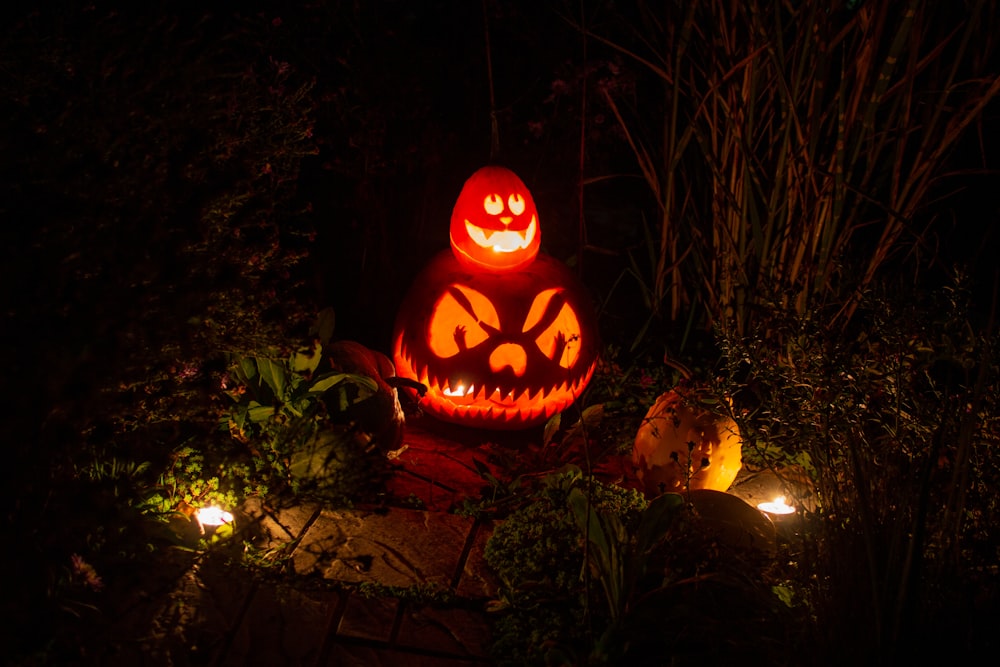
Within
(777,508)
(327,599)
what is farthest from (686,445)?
(327,599)

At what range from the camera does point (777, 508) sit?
298cm

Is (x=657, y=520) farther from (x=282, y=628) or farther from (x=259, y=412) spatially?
(x=259, y=412)

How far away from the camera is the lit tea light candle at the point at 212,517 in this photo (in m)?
2.72

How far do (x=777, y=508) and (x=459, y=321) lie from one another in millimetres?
1491

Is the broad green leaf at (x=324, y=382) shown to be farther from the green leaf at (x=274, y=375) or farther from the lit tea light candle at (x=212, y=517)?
the lit tea light candle at (x=212, y=517)

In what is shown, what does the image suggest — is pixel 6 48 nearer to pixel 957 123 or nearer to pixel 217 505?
pixel 217 505

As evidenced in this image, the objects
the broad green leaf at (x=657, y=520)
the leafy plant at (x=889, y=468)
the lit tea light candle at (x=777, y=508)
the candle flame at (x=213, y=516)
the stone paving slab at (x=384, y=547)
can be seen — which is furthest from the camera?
the lit tea light candle at (x=777, y=508)

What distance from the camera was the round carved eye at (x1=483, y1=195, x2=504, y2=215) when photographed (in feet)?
11.1

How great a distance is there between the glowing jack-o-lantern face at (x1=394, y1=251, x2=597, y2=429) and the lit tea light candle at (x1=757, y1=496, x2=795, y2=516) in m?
0.94

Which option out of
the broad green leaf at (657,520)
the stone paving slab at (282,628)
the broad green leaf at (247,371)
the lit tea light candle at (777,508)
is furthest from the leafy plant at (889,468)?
the broad green leaf at (247,371)

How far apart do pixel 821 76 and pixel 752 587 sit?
6.56 ft

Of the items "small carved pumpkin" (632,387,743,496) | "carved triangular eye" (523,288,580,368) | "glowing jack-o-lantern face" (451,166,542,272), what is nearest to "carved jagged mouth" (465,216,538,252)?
"glowing jack-o-lantern face" (451,166,542,272)

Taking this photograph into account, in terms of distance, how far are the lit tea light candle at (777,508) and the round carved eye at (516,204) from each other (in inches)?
60.5

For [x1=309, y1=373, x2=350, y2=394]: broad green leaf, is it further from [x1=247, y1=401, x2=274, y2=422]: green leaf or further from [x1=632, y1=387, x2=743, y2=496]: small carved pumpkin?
[x1=632, y1=387, x2=743, y2=496]: small carved pumpkin
